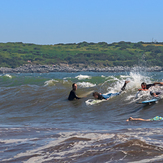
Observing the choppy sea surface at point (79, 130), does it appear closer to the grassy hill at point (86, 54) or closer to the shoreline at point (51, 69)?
the shoreline at point (51, 69)

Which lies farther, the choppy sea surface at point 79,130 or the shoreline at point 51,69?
the shoreline at point 51,69

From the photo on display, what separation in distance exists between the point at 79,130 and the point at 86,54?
144969 millimetres

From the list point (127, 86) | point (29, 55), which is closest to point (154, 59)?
point (29, 55)

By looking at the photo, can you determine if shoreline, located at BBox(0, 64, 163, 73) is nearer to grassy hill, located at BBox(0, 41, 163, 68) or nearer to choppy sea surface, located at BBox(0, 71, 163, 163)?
grassy hill, located at BBox(0, 41, 163, 68)

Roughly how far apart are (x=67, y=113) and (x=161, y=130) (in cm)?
635

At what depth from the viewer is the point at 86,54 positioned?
508 feet

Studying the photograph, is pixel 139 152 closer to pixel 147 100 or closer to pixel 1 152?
pixel 1 152

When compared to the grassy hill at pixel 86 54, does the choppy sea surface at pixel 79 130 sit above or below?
below

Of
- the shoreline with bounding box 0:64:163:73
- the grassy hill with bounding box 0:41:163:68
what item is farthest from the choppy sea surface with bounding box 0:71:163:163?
the grassy hill with bounding box 0:41:163:68

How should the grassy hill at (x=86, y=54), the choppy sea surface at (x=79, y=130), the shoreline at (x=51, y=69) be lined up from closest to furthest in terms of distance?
the choppy sea surface at (x=79, y=130) < the shoreline at (x=51, y=69) < the grassy hill at (x=86, y=54)

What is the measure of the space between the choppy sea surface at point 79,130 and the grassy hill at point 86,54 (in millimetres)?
114702

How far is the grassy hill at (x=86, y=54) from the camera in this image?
450 feet

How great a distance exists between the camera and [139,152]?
24.6ft

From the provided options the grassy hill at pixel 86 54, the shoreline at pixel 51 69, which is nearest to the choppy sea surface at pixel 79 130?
the shoreline at pixel 51 69
